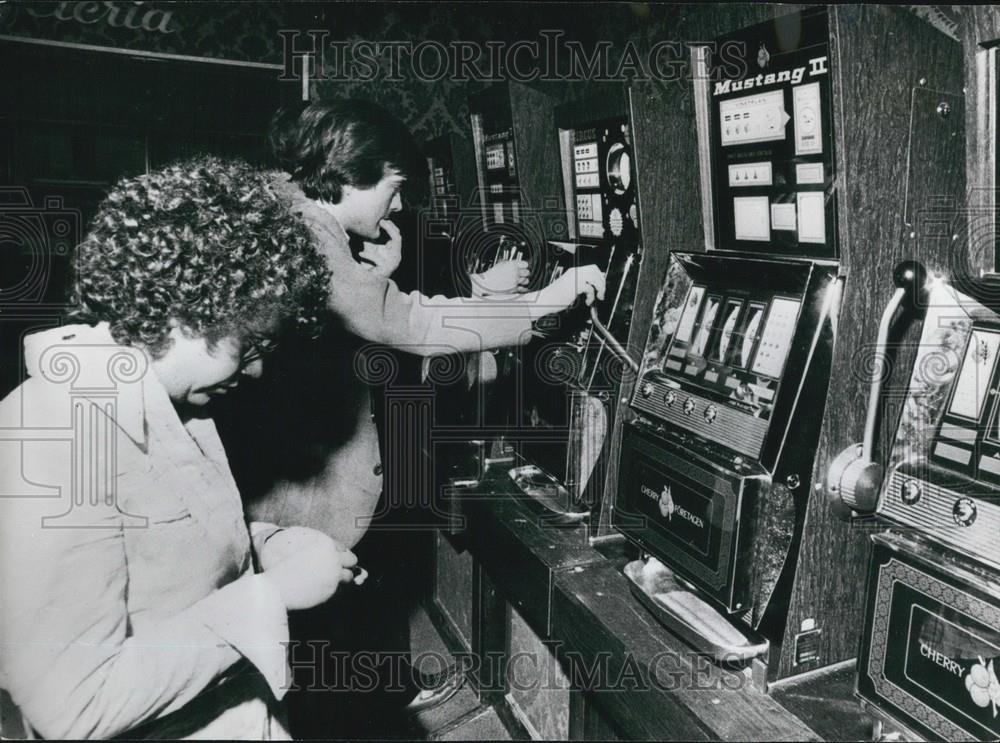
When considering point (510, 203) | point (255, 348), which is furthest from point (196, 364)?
point (510, 203)

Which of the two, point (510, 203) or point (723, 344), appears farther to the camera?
point (510, 203)

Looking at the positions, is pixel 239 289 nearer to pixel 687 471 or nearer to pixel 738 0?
pixel 687 471

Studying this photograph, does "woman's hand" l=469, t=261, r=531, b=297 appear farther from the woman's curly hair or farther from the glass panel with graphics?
the woman's curly hair

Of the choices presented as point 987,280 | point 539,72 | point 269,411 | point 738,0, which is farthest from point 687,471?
point 539,72

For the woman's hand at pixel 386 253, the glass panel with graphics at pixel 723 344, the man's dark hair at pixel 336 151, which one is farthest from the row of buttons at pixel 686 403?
the woman's hand at pixel 386 253

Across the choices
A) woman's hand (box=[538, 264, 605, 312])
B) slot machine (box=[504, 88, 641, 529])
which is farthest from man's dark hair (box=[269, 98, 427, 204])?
woman's hand (box=[538, 264, 605, 312])

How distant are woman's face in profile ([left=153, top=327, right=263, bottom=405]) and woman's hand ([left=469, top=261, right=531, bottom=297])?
1.25m

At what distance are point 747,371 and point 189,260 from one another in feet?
3.64

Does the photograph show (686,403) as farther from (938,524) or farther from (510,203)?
(510,203)

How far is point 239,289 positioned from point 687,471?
0.96 meters

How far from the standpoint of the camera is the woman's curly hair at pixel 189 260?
4.39ft

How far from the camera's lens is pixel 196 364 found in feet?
4.49

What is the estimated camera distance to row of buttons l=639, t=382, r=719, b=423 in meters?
1.56

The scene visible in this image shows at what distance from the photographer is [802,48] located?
1.44 meters
